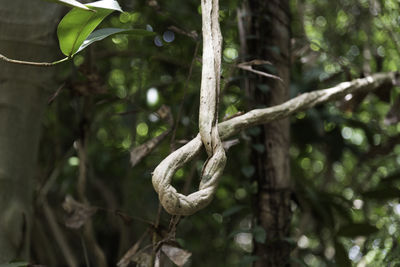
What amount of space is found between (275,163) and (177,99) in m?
0.48

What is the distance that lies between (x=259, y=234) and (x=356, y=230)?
220 mm

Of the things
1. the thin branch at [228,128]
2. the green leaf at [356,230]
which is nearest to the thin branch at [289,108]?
the thin branch at [228,128]

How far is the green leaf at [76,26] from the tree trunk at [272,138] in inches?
12.5

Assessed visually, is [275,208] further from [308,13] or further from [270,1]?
[308,13]

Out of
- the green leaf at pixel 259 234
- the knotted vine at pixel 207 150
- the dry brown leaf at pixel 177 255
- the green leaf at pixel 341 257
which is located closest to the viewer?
the knotted vine at pixel 207 150

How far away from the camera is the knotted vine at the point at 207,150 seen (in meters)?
Answer: 0.31

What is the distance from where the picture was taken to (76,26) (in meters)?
0.40

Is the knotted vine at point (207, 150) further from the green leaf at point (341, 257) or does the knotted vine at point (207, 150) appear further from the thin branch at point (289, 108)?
the green leaf at point (341, 257)

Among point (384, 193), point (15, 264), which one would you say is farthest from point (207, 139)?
point (384, 193)

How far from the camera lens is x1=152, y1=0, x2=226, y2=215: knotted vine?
0.31m

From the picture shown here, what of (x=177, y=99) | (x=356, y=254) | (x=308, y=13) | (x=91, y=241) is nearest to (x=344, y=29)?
(x=308, y=13)

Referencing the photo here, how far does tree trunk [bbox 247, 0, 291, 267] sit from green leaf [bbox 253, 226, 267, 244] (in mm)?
28

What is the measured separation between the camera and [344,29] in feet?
4.66

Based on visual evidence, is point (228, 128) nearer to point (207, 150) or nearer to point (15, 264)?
point (207, 150)
